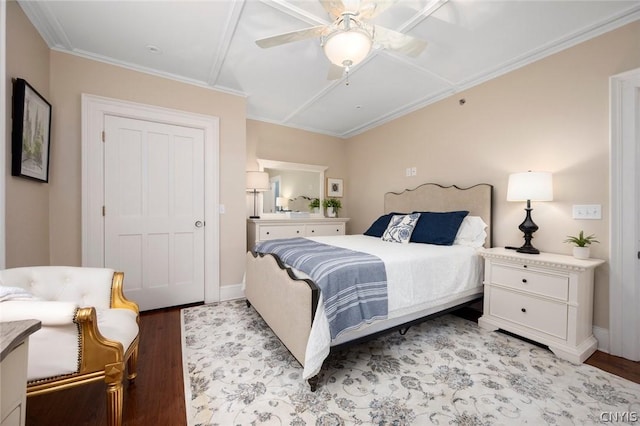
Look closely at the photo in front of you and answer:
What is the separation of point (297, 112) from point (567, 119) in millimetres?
2965

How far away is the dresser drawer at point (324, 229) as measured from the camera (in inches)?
156

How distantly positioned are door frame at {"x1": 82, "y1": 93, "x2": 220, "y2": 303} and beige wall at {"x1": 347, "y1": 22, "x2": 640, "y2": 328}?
2.64 m

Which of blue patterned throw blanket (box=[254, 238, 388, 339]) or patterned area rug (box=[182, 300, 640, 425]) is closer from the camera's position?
patterned area rug (box=[182, 300, 640, 425])

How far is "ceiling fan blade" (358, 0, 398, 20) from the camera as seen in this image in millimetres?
1458

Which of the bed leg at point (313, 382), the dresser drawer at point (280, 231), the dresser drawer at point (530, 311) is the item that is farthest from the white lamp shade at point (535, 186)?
the dresser drawer at point (280, 231)

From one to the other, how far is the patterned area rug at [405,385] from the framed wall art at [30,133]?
1760mm

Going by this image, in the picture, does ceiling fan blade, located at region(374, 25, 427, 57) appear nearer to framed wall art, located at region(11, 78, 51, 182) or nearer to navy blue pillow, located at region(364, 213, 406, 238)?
navy blue pillow, located at region(364, 213, 406, 238)

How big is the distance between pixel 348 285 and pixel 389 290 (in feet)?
1.19

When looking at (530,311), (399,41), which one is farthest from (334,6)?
(530,311)

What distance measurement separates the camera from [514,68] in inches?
100

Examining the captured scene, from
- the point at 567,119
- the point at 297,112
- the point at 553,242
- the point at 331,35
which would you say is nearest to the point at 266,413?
the point at 331,35

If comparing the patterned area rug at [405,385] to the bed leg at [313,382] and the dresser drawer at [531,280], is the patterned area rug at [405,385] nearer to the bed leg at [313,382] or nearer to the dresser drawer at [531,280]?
the bed leg at [313,382]

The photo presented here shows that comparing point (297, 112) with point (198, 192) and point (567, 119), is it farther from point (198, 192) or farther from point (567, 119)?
point (567, 119)

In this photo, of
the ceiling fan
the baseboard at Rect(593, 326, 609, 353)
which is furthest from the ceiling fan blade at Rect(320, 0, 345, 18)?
the baseboard at Rect(593, 326, 609, 353)
